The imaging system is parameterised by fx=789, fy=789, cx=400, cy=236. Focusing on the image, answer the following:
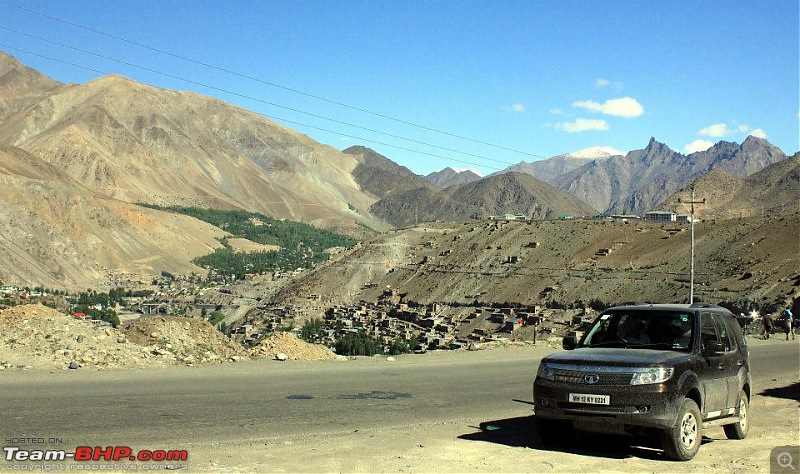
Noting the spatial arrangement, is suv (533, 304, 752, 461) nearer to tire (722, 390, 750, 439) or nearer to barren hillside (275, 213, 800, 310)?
tire (722, 390, 750, 439)

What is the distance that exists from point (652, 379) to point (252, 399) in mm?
7795

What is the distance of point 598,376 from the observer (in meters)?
9.62

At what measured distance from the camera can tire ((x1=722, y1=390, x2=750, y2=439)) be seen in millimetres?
11250

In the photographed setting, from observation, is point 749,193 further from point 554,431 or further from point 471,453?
point 471,453

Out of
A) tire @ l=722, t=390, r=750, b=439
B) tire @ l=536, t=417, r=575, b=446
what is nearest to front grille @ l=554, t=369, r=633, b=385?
tire @ l=536, t=417, r=575, b=446

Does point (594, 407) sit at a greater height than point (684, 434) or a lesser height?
greater

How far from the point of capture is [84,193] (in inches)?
5930

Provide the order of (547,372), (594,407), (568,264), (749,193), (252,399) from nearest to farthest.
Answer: (594,407), (547,372), (252,399), (568,264), (749,193)

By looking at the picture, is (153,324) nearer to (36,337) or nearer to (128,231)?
(36,337)

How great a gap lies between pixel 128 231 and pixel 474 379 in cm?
14126

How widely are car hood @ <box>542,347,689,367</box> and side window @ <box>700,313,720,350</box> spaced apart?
542mm

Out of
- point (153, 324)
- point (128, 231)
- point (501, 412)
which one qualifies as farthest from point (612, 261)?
point (128, 231)

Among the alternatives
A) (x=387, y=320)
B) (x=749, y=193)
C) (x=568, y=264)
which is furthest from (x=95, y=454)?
(x=749, y=193)

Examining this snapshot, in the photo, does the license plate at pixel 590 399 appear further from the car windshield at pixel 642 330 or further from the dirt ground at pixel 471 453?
the car windshield at pixel 642 330
